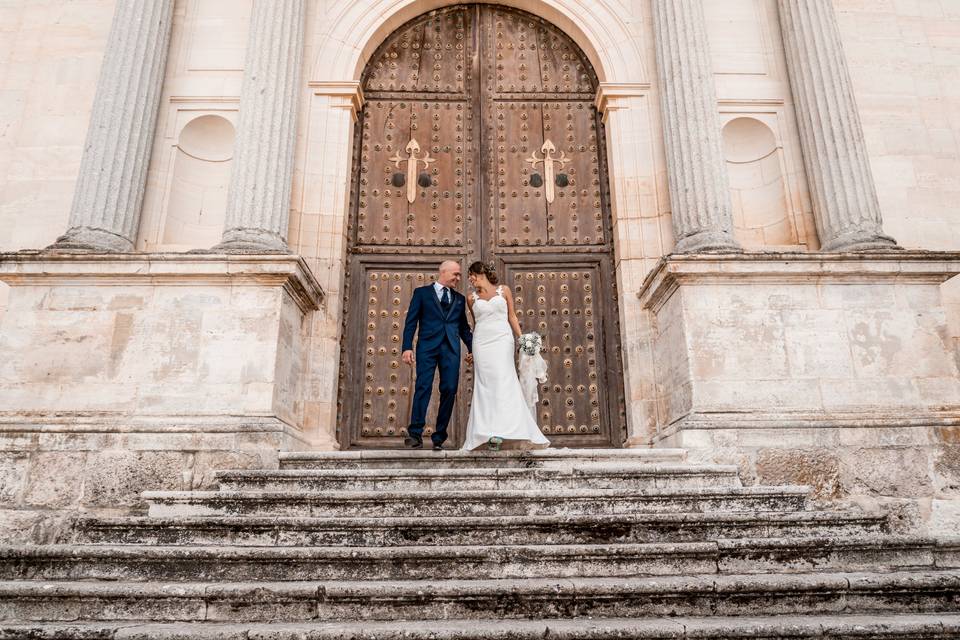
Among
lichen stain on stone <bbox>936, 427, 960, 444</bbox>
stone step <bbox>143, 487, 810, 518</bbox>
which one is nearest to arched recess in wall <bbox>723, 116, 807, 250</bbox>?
lichen stain on stone <bbox>936, 427, 960, 444</bbox>

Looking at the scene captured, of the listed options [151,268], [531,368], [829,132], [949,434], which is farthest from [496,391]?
[829,132]

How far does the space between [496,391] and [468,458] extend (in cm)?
61

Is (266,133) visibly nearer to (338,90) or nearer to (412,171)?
(338,90)

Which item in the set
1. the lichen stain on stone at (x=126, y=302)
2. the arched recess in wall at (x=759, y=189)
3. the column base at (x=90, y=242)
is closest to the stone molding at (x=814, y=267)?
the arched recess in wall at (x=759, y=189)

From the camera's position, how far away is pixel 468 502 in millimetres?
4250

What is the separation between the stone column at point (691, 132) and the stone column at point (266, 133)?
3690mm

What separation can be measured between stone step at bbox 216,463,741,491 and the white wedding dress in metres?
0.73

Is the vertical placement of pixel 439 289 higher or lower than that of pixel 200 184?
lower

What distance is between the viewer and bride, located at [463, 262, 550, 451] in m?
5.52

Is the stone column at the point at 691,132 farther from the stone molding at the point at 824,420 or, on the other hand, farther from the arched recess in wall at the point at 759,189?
the stone molding at the point at 824,420

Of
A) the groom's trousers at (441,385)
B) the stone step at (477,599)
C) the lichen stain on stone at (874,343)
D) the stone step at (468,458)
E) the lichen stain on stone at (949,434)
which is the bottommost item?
the stone step at (477,599)

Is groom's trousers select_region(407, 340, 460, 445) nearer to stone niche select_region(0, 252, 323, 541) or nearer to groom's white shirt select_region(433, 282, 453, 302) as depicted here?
groom's white shirt select_region(433, 282, 453, 302)

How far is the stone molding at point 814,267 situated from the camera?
595 centimetres

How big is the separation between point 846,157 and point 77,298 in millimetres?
6970
